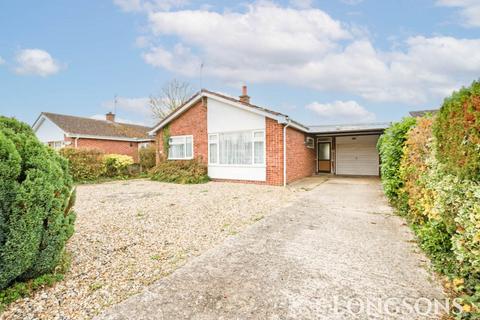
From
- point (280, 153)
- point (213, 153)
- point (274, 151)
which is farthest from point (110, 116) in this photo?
point (280, 153)

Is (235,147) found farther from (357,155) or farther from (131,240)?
(357,155)

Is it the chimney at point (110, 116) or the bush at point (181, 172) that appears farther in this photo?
the chimney at point (110, 116)

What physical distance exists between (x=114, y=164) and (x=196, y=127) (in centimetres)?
637

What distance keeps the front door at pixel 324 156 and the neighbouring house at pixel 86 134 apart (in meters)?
15.1

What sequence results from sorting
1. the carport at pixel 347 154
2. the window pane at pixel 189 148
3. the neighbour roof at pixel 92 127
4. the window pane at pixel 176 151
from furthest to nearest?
the neighbour roof at pixel 92 127 < the carport at pixel 347 154 < the window pane at pixel 176 151 < the window pane at pixel 189 148

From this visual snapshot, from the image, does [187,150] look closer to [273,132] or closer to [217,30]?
[273,132]

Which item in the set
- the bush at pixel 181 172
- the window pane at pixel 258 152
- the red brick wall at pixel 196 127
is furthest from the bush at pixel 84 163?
the window pane at pixel 258 152

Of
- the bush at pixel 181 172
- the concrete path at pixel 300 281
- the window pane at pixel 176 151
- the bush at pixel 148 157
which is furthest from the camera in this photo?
the bush at pixel 148 157

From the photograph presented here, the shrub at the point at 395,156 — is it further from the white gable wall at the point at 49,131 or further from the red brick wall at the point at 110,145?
the white gable wall at the point at 49,131

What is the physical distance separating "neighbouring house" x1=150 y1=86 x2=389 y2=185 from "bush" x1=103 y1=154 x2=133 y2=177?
104 inches

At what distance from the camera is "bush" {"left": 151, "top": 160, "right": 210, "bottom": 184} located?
1252 centimetres

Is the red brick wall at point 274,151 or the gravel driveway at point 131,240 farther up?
the red brick wall at point 274,151

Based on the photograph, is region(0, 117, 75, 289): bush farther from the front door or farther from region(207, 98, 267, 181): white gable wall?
the front door

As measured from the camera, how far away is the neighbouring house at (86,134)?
18.6 metres
